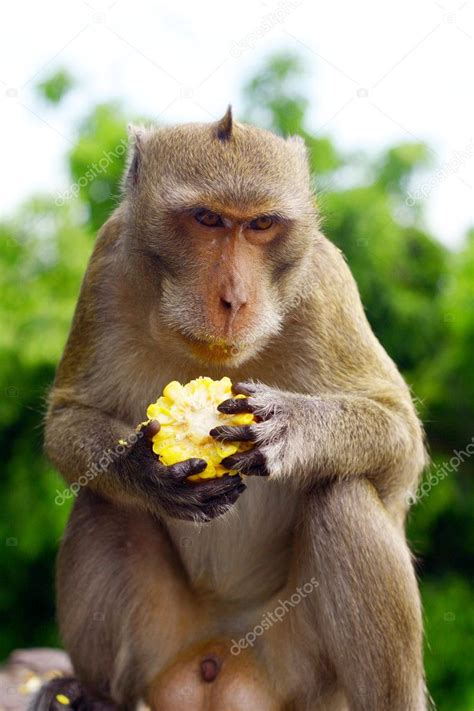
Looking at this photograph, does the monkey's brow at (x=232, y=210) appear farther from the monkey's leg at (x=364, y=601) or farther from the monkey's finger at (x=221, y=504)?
the monkey's leg at (x=364, y=601)

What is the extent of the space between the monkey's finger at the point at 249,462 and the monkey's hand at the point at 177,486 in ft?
0.19

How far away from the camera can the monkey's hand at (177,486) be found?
3.99 m

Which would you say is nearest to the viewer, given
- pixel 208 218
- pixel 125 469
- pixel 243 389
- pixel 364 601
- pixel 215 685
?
pixel 243 389

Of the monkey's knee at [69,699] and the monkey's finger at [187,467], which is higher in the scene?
the monkey's finger at [187,467]

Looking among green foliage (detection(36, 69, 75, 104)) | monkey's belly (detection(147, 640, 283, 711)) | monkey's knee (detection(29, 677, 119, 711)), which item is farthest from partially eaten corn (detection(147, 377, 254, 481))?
green foliage (detection(36, 69, 75, 104))

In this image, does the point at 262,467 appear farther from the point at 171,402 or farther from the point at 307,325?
the point at 307,325

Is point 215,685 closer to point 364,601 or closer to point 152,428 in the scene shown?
point 364,601

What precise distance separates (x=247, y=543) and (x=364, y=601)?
0.81 m

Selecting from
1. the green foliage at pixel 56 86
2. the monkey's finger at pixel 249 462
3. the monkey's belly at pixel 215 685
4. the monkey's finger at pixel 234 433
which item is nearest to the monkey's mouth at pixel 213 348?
the monkey's finger at pixel 234 433

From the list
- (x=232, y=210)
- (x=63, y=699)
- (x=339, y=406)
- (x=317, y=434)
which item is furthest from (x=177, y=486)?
(x=63, y=699)

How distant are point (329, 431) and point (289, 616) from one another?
97cm

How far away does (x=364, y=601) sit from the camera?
4.37 meters

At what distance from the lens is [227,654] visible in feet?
16.0

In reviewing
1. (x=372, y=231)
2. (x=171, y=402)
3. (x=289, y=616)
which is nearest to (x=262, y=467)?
(x=171, y=402)
